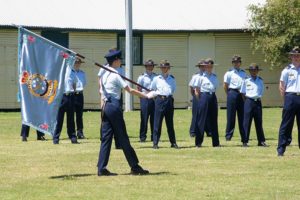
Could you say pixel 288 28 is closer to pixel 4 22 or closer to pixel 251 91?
pixel 4 22

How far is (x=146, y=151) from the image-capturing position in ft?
65.6

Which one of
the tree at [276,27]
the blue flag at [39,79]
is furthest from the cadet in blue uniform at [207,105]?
the tree at [276,27]

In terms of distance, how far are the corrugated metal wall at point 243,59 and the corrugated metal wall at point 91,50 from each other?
18.6 ft

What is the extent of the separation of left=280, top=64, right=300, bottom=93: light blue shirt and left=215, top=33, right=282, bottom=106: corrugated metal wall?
25509 mm

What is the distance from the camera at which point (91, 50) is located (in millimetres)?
42438

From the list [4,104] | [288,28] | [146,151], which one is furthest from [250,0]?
[146,151]

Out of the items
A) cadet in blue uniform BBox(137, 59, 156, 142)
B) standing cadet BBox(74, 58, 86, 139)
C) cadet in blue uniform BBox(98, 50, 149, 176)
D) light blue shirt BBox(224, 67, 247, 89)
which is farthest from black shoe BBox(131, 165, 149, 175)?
standing cadet BBox(74, 58, 86, 139)

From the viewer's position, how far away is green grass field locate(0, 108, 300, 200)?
517 inches

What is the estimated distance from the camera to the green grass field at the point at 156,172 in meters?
13.1

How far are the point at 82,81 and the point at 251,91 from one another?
492cm

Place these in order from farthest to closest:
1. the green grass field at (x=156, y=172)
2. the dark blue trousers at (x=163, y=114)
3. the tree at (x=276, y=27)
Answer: the tree at (x=276, y=27)
the dark blue trousers at (x=163, y=114)
the green grass field at (x=156, y=172)

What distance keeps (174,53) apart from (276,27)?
5.12m

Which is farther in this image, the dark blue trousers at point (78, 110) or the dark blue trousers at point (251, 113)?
the dark blue trousers at point (78, 110)

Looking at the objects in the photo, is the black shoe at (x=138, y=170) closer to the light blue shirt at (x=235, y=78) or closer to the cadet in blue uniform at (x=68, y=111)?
the cadet in blue uniform at (x=68, y=111)
